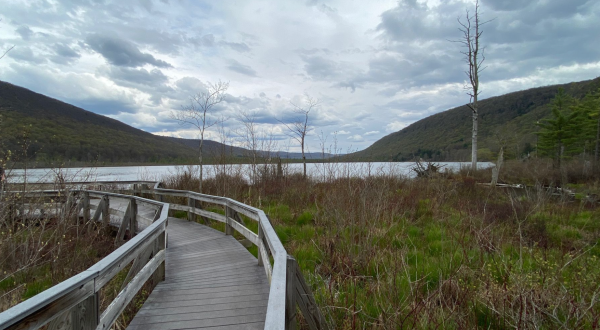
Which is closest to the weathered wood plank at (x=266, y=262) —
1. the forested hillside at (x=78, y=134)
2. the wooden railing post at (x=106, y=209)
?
the wooden railing post at (x=106, y=209)

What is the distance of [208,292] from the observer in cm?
407

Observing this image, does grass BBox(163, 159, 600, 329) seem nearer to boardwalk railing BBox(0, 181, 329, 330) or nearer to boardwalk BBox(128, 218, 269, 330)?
boardwalk railing BBox(0, 181, 329, 330)

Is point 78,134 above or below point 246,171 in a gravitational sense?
above

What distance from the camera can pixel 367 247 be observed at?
525 centimetres

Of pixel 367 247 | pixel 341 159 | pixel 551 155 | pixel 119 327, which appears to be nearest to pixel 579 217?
pixel 341 159

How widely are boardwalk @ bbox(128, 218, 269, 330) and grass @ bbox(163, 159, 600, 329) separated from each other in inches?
34.2

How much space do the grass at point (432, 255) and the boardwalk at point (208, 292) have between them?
0.87 meters

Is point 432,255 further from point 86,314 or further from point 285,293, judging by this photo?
point 86,314

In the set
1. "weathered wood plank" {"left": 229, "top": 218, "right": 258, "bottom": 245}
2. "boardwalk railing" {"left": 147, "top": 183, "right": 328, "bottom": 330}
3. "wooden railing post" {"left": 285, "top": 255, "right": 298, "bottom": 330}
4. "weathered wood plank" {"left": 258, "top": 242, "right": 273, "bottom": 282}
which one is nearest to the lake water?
"weathered wood plank" {"left": 229, "top": 218, "right": 258, "bottom": 245}

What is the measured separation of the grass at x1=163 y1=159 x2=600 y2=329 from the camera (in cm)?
328

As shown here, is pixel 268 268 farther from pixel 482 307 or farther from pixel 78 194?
pixel 78 194

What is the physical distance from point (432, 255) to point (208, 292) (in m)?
4.19

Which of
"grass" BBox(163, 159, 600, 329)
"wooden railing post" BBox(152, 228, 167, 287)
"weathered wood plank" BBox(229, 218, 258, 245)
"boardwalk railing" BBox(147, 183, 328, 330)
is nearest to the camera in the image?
"boardwalk railing" BBox(147, 183, 328, 330)

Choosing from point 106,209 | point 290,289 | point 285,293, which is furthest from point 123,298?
point 106,209
